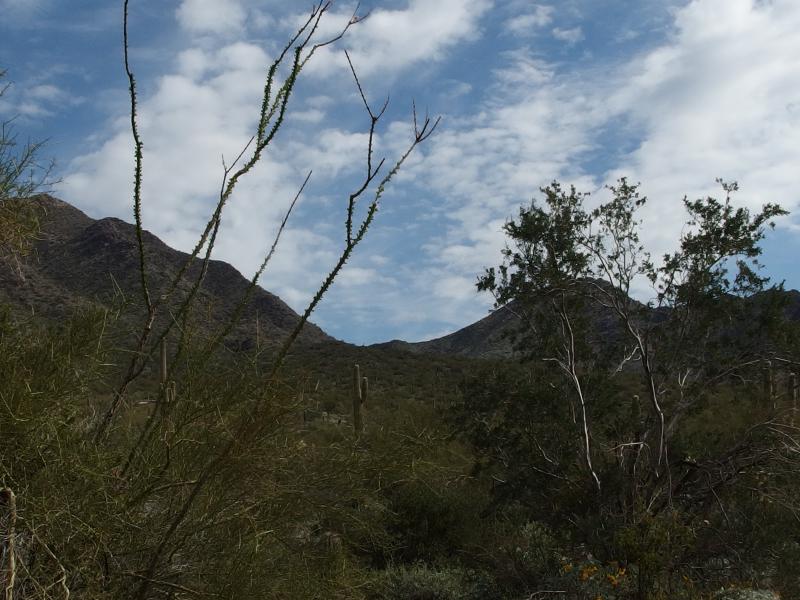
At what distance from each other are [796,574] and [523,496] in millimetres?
2630

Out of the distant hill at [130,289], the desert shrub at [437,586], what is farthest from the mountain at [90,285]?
the desert shrub at [437,586]

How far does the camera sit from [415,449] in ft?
10.9

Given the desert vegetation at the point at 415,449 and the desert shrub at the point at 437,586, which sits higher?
the desert vegetation at the point at 415,449

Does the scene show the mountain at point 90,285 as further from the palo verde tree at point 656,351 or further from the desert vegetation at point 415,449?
the palo verde tree at point 656,351

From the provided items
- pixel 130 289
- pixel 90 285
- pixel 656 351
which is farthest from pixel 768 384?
pixel 90 285

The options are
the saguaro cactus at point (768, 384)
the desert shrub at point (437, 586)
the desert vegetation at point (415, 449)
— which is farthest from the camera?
the saguaro cactus at point (768, 384)

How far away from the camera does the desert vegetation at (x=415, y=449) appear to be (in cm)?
278

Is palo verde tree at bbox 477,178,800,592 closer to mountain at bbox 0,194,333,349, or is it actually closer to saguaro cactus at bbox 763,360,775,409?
saguaro cactus at bbox 763,360,775,409

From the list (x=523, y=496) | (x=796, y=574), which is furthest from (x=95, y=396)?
(x=796, y=574)

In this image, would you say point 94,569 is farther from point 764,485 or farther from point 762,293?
point 762,293

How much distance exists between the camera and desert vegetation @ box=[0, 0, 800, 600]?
2.78 metres

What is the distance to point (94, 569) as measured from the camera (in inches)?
104

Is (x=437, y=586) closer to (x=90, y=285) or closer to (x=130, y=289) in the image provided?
(x=130, y=289)

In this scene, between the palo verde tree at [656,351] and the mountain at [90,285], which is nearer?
the mountain at [90,285]
